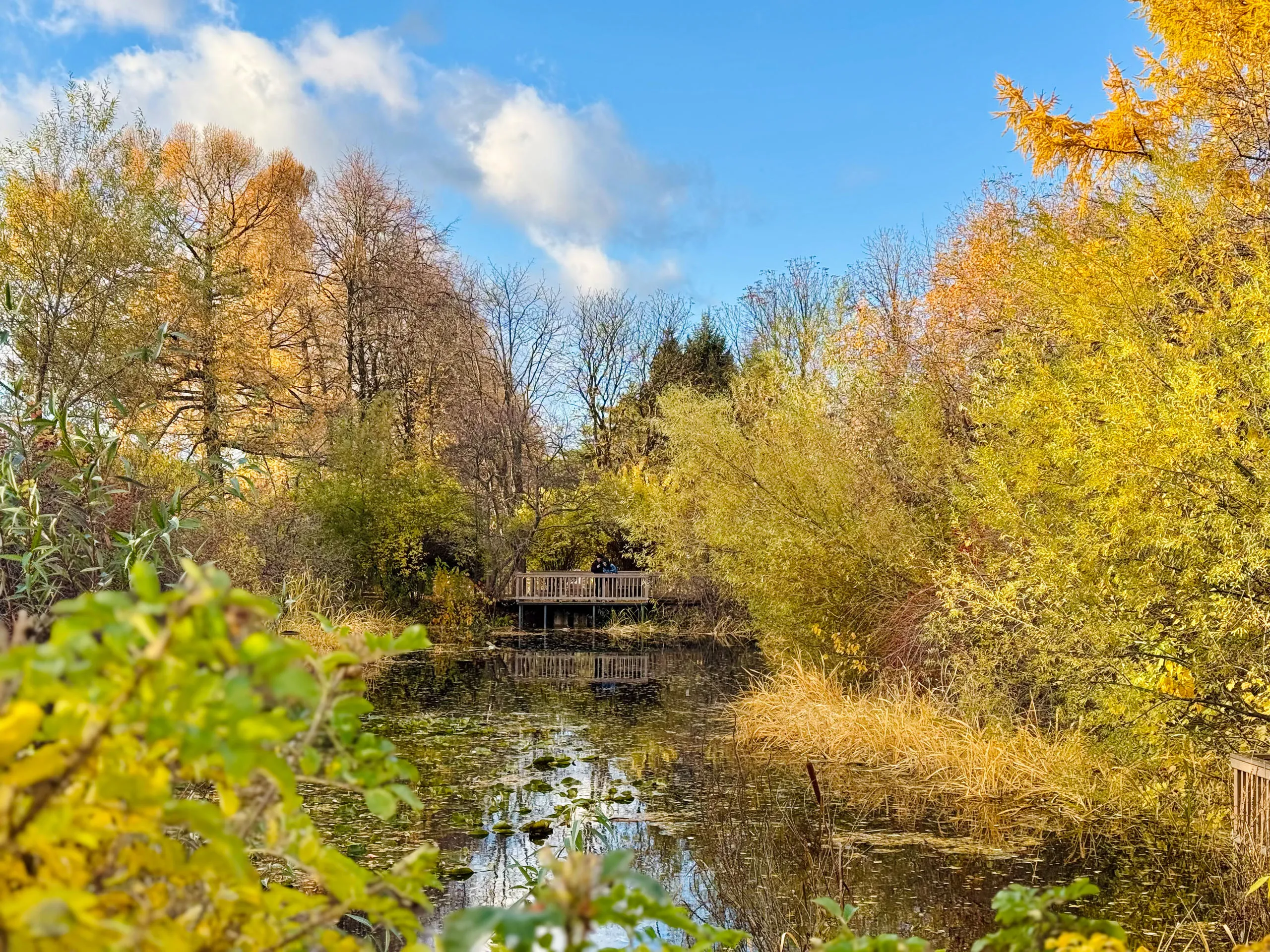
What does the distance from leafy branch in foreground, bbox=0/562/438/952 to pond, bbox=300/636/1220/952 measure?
3053 mm

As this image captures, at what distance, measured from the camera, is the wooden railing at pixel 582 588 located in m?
21.2

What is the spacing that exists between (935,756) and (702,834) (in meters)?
2.47

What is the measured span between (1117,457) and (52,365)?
12.5m

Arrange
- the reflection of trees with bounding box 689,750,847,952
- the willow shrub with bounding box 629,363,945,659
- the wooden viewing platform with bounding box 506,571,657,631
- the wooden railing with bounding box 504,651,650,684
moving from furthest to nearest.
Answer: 1. the wooden viewing platform with bounding box 506,571,657,631
2. the wooden railing with bounding box 504,651,650,684
3. the willow shrub with bounding box 629,363,945,659
4. the reflection of trees with bounding box 689,750,847,952

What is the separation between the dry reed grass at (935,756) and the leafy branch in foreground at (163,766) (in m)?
6.31

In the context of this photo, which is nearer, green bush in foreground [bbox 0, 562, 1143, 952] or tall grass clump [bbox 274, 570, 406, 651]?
green bush in foreground [bbox 0, 562, 1143, 952]

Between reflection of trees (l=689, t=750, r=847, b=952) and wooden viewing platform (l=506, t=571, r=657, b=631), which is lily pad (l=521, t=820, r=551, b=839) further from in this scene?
wooden viewing platform (l=506, t=571, r=657, b=631)

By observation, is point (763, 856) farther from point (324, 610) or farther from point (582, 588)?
point (582, 588)

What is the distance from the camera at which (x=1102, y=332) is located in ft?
20.5

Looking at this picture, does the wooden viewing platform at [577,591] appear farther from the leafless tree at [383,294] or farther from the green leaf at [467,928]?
the green leaf at [467,928]

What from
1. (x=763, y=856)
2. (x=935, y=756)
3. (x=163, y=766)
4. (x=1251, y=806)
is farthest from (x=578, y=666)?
(x=163, y=766)

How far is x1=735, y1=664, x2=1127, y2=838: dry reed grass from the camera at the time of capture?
22.4 feet

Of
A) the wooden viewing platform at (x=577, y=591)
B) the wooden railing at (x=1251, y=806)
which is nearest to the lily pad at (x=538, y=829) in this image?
the wooden railing at (x=1251, y=806)

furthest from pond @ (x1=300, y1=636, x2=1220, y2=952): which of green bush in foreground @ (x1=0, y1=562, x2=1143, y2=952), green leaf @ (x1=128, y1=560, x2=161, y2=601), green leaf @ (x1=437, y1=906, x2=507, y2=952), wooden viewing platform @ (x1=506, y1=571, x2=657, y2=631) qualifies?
wooden viewing platform @ (x1=506, y1=571, x2=657, y2=631)
